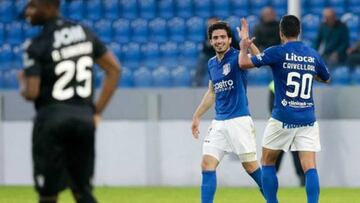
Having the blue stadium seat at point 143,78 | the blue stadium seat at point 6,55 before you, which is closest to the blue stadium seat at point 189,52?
the blue stadium seat at point 143,78

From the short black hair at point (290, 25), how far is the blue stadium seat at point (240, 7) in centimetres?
918

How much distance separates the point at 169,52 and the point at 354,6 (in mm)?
3233

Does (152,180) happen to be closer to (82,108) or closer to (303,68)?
(303,68)

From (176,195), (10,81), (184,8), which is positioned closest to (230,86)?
(176,195)

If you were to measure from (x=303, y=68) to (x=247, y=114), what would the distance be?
92 centimetres

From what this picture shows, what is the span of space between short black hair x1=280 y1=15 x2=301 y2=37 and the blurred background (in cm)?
647

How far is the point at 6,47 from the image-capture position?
20.0 meters

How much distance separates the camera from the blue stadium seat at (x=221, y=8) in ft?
64.3

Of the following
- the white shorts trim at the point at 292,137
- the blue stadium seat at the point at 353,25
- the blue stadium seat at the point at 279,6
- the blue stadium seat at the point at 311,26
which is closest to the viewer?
the white shorts trim at the point at 292,137

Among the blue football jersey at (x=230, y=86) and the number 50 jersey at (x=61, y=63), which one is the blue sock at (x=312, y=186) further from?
the number 50 jersey at (x=61, y=63)

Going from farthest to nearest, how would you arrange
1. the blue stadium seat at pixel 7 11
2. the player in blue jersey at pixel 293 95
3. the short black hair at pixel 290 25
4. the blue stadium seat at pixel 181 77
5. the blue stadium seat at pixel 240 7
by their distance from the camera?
the blue stadium seat at pixel 7 11, the blue stadium seat at pixel 240 7, the blue stadium seat at pixel 181 77, the player in blue jersey at pixel 293 95, the short black hair at pixel 290 25

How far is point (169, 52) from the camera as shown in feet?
62.6

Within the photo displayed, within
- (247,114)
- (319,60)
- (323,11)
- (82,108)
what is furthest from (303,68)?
(323,11)

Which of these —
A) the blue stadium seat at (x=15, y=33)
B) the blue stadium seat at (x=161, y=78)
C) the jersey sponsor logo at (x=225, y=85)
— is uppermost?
the jersey sponsor logo at (x=225, y=85)
